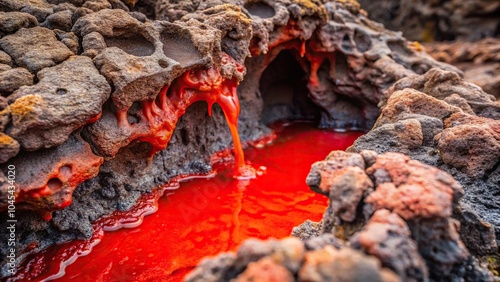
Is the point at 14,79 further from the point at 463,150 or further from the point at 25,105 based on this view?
the point at 463,150

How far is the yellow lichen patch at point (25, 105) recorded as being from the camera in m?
2.84

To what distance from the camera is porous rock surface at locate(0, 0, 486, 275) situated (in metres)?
3.03

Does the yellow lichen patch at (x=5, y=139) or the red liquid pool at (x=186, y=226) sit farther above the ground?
the yellow lichen patch at (x=5, y=139)

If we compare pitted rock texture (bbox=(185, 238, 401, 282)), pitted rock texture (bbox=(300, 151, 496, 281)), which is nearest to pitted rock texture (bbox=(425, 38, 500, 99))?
pitted rock texture (bbox=(300, 151, 496, 281))

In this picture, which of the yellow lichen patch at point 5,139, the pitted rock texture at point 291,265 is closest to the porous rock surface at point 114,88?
the yellow lichen patch at point 5,139

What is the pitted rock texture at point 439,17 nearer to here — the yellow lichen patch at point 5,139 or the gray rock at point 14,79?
the gray rock at point 14,79

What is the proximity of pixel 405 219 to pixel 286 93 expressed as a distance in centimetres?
650

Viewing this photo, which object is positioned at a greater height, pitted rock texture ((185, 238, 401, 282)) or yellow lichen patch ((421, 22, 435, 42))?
yellow lichen patch ((421, 22, 435, 42))

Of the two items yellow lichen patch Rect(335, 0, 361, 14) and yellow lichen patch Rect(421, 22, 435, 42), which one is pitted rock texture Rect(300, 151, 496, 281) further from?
yellow lichen patch Rect(421, 22, 435, 42)

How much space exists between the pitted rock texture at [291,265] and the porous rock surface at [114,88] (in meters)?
0.57

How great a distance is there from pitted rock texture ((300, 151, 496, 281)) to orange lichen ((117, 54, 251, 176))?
226 centimetres

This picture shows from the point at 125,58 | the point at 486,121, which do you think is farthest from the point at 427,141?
the point at 125,58

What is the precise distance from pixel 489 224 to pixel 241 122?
4560mm

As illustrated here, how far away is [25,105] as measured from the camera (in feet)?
9.43
